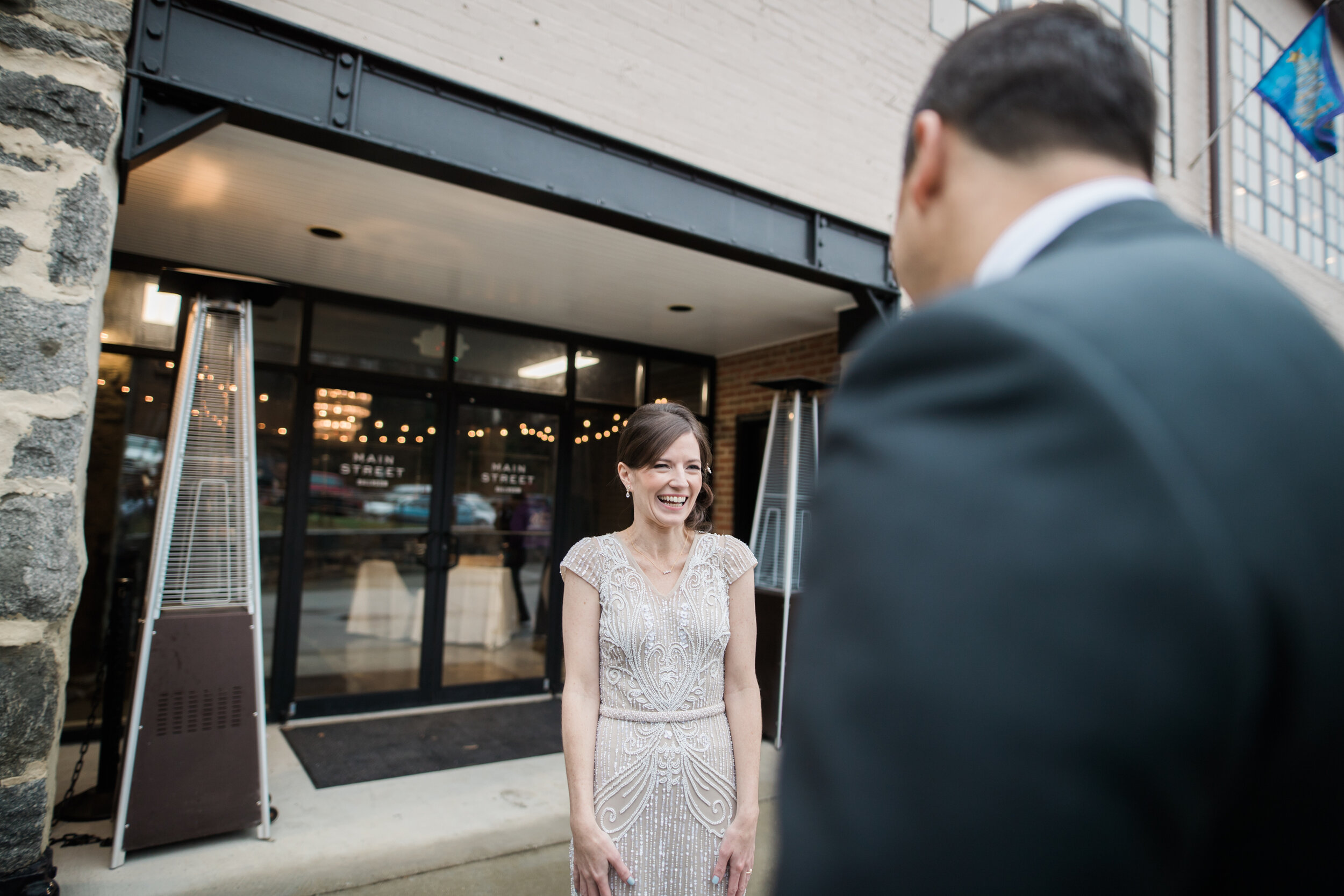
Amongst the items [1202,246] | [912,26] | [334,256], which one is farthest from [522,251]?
[1202,246]

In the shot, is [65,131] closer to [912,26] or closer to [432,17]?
[432,17]

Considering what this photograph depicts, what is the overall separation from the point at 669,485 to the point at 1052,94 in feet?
5.55

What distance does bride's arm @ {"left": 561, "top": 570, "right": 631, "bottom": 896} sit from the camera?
1.89 m

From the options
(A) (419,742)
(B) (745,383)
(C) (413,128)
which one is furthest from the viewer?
(B) (745,383)

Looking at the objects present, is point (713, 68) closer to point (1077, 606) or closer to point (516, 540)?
point (516, 540)

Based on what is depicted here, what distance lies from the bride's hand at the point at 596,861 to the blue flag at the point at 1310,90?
7250 mm

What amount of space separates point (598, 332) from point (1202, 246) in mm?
6453

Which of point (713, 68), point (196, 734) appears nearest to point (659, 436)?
point (196, 734)

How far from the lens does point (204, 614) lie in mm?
3533

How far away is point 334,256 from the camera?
501 centimetres

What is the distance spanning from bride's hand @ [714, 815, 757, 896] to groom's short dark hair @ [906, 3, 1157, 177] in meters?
1.93

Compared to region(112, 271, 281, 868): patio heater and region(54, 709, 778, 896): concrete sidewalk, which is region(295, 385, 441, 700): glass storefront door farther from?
region(112, 271, 281, 868): patio heater

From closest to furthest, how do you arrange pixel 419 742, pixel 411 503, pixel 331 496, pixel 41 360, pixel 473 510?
1. pixel 41 360
2. pixel 419 742
3. pixel 331 496
4. pixel 411 503
5. pixel 473 510

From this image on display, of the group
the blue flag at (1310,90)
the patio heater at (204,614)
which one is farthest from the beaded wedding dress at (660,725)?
the blue flag at (1310,90)
